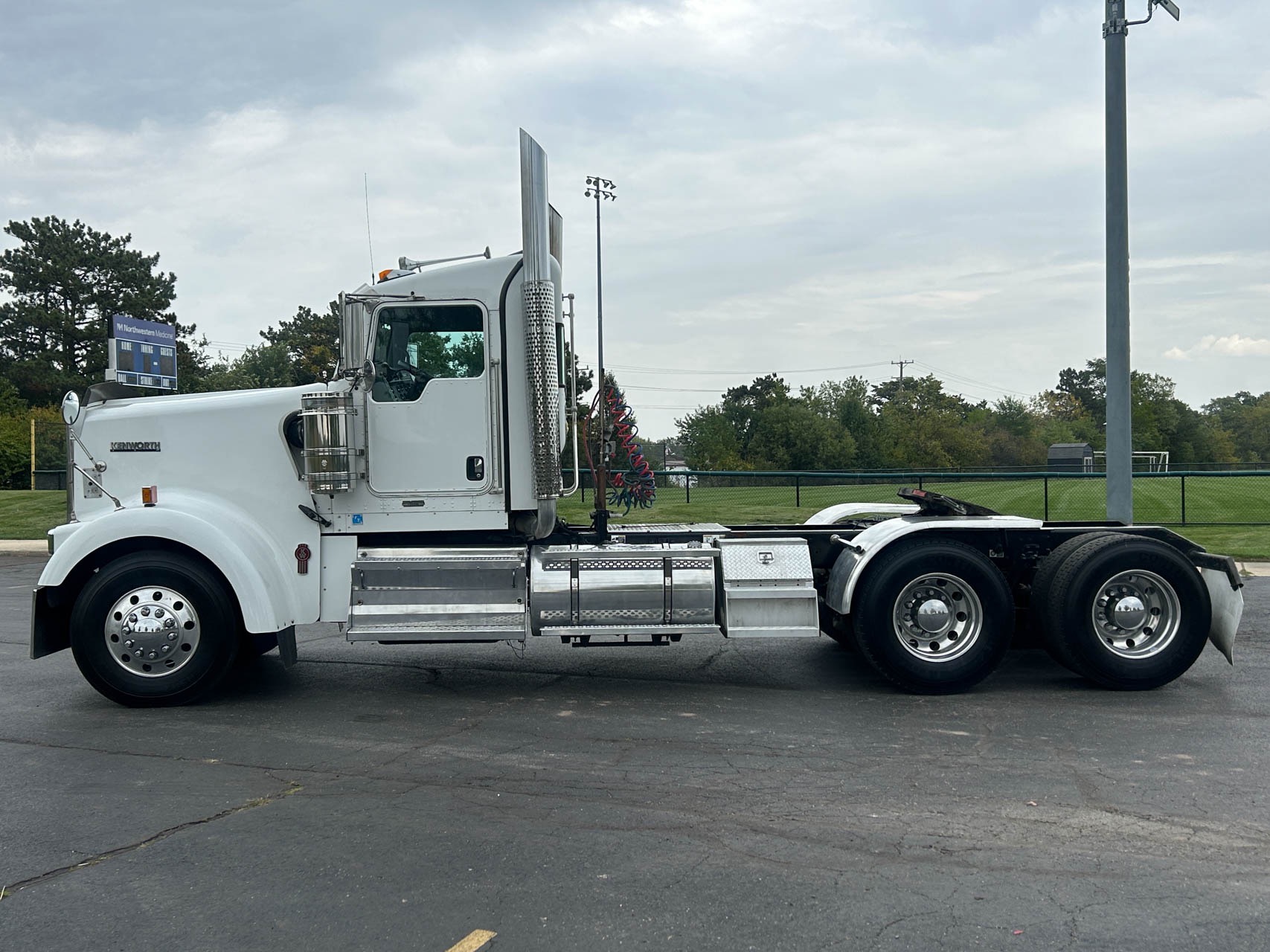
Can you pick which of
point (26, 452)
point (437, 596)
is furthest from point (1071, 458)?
point (437, 596)

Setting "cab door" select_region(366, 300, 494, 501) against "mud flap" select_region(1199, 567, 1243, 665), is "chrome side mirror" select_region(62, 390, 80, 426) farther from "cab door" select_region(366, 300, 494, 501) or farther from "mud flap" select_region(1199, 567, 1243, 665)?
"mud flap" select_region(1199, 567, 1243, 665)

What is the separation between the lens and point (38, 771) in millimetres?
6051

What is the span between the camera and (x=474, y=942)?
12.6 ft

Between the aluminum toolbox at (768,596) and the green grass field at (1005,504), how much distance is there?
10.8 m

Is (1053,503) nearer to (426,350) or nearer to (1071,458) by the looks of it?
(426,350)

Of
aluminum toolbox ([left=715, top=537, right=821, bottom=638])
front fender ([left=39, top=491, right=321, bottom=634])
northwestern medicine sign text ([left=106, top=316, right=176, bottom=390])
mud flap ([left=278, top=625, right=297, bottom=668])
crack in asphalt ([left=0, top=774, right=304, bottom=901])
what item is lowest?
crack in asphalt ([left=0, top=774, right=304, bottom=901])

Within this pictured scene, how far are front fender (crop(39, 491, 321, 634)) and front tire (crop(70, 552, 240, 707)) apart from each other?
0.59 ft

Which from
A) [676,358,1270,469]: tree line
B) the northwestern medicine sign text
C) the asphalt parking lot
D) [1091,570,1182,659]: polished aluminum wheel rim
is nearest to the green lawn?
the northwestern medicine sign text

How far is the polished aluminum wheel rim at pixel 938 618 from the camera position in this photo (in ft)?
25.4

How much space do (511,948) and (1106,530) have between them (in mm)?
6190

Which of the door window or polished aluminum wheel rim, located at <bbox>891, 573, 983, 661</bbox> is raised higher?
the door window

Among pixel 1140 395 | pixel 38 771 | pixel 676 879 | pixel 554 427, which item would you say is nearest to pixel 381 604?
pixel 554 427

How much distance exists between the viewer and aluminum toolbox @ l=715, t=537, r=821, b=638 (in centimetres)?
786

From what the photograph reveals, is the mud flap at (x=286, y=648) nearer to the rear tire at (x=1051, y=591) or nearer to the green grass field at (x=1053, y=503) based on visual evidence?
the rear tire at (x=1051, y=591)
